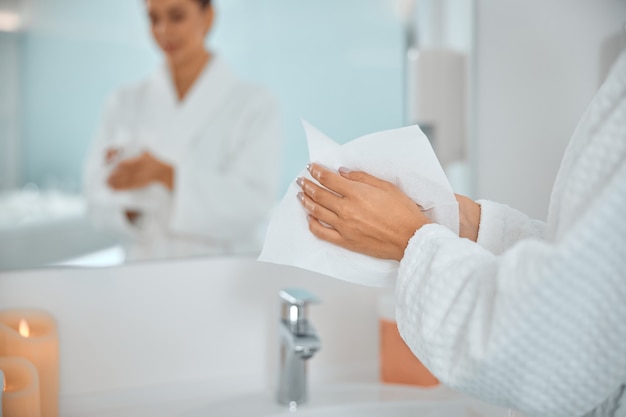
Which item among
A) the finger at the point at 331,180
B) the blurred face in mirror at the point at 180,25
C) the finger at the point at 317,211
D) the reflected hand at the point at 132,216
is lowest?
the reflected hand at the point at 132,216

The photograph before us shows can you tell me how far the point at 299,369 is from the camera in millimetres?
919

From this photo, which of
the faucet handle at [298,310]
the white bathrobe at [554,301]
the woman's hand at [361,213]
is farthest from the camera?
the faucet handle at [298,310]

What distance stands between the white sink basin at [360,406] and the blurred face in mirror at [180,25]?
0.53 metres

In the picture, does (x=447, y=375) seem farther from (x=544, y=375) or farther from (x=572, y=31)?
(x=572, y=31)

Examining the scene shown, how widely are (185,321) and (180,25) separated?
1.51 ft

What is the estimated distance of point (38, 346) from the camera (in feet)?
2.53

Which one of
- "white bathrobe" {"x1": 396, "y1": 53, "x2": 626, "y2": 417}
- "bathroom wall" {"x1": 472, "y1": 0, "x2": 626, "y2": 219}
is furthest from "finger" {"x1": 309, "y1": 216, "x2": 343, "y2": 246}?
"bathroom wall" {"x1": 472, "y1": 0, "x2": 626, "y2": 219}

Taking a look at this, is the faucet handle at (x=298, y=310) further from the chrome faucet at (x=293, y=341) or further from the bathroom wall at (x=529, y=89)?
the bathroom wall at (x=529, y=89)

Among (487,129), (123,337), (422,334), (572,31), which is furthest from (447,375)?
(572,31)

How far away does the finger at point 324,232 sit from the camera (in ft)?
2.27

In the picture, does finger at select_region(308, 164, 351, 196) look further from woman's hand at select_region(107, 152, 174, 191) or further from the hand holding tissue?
woman's hand at select_region(107, 152, 174, 191)

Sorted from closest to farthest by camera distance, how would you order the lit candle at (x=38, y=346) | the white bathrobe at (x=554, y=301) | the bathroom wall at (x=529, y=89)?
1. the white bathrobe at (x=554, y=301)
2. the lit candle at (x=38, y=346)
3. the bathroom wall at (x=529, y=89)

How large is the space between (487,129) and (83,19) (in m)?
0.71

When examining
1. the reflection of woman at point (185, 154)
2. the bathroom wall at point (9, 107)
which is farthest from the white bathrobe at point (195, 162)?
the bathroom wall at point (9, 107)
